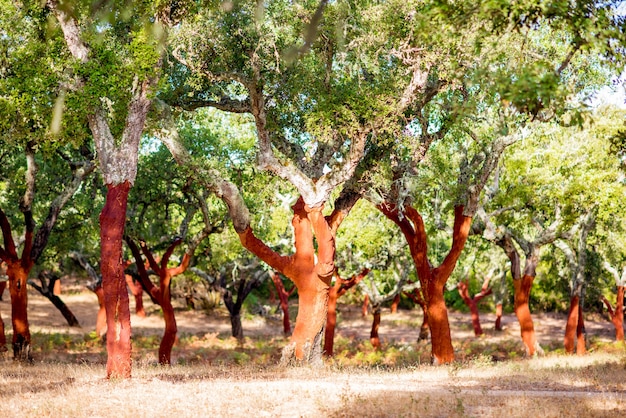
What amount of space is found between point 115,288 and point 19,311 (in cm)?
853

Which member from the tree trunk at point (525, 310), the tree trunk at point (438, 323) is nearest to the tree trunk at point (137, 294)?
the tree trunk at point (438, 323)

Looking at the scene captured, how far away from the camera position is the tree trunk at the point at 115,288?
13.6m

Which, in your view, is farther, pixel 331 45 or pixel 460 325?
pixel 460 325

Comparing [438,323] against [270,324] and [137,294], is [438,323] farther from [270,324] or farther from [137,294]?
Result: [137,294]

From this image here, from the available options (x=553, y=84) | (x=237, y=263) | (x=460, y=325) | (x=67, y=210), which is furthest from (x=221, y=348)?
(x=553, y=84)

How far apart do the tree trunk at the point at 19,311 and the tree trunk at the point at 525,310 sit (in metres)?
17.2

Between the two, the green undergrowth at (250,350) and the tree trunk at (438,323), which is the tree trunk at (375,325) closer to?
the green undergrowth at (250,350)

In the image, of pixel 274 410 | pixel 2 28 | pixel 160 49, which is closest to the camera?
pixel 274 410

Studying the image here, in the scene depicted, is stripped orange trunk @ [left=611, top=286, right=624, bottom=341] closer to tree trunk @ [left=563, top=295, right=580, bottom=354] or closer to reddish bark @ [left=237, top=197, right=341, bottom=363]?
tree trunk @ [left=563, top=295, right=580, bottom=354]

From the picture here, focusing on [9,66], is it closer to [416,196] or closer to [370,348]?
[416,196]

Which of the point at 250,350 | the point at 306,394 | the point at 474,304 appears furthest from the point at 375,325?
the point at 306,394

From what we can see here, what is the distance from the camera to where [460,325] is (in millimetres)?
46656

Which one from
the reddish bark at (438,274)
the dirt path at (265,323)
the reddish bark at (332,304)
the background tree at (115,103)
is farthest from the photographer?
the dirt path at (265,323)

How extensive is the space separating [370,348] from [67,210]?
16661 millimetres
